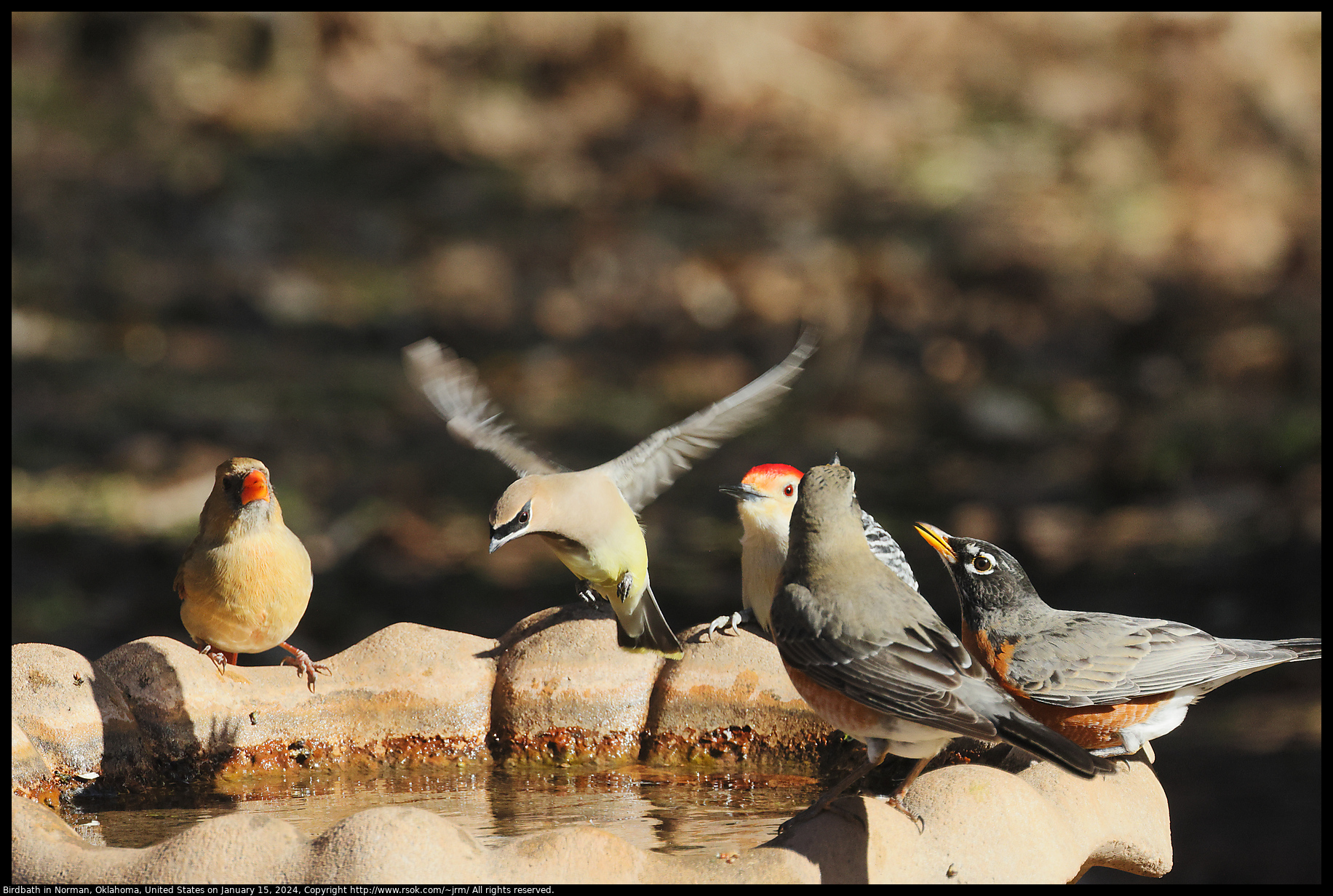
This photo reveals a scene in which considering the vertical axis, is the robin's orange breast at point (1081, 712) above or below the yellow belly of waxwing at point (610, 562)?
below

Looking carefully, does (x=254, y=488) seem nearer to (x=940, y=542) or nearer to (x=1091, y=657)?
(x=940, y=542)

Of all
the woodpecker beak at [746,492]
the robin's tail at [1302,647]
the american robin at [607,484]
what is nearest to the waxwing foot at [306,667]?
the american robin at [607,484]

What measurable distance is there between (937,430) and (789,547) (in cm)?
725

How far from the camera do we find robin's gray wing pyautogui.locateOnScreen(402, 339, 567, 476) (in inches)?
181

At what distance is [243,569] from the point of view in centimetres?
403

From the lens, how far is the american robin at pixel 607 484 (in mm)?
4320

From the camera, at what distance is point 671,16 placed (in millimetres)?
14406

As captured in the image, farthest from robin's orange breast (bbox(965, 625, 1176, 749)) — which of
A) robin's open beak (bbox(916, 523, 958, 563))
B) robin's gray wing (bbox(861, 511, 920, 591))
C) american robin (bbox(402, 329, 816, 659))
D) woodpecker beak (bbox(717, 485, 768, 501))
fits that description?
american robin (bbox(402, 329, 816, 659))

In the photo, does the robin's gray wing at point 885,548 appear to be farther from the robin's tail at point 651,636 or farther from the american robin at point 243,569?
the american robin at point 243,569

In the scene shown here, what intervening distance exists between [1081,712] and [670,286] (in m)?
9.48

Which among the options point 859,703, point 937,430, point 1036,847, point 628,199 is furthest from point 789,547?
point 628,199

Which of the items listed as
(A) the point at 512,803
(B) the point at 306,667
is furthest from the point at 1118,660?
(B) the point at 306,667

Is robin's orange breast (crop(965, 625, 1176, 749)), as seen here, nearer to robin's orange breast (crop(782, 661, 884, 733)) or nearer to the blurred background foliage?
robin's orange breast (crop(782, 661, 884, 733))

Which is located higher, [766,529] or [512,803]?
[766,529]
